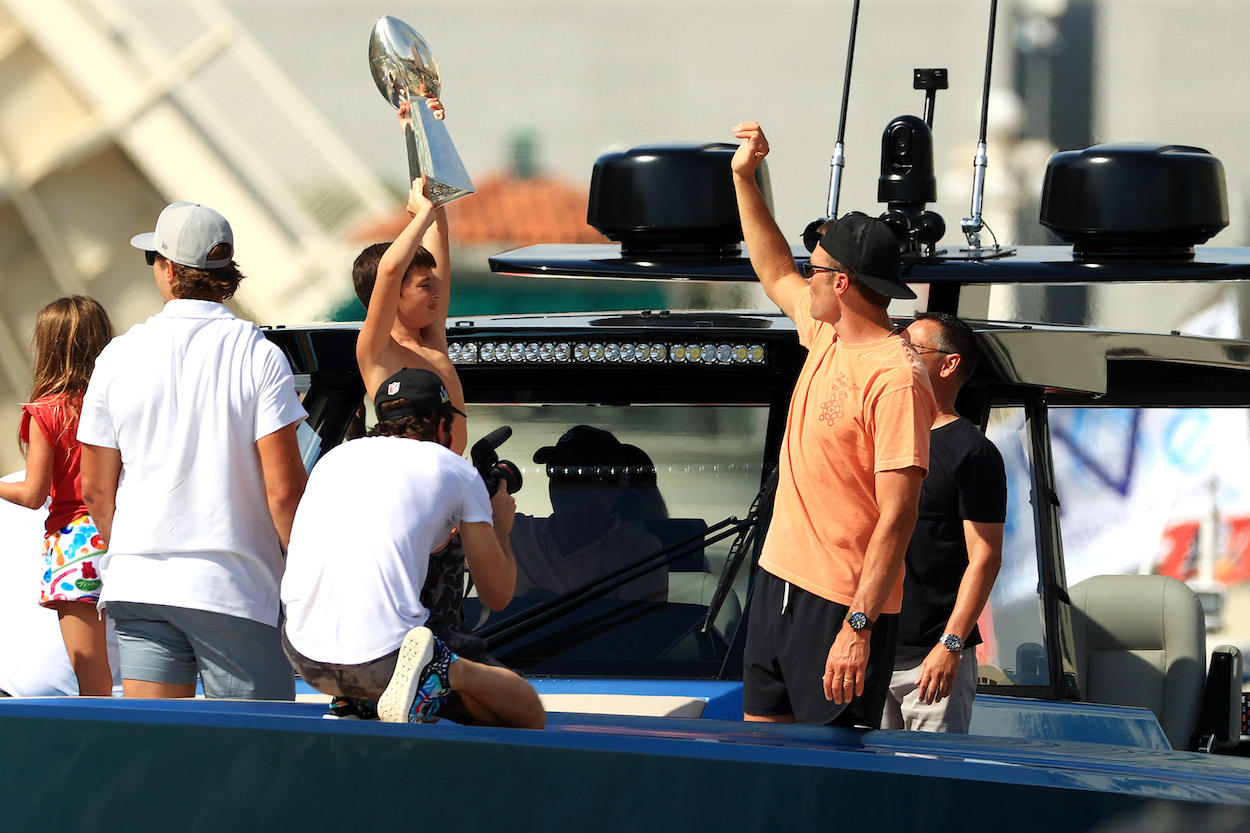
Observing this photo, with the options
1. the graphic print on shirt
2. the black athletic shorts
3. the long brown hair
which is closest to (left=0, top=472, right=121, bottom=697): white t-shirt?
the long brown hair

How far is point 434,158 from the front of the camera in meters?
4.07

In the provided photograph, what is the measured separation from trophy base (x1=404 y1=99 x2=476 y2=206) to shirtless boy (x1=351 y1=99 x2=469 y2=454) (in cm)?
3

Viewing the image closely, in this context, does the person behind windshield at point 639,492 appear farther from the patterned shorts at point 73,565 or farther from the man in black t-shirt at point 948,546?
the patterned shorts at point 73,565

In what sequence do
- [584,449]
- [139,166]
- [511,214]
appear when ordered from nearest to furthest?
[584,449]
[139,166]
[511,214]

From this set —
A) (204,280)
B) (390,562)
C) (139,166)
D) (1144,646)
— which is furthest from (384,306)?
(139,166)

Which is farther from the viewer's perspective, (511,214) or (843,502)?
(511,214)

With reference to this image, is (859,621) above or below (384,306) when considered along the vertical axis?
below

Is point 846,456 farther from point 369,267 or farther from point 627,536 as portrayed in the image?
point 369,267

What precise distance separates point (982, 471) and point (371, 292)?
156 centimetres

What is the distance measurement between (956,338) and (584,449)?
0.97m

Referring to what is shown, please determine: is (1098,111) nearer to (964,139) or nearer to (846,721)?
(964,139)

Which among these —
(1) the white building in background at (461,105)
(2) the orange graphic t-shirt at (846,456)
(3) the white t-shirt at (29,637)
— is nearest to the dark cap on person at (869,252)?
(2) the orange graphic t-shirt at (846,456)

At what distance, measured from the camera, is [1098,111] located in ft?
56.1

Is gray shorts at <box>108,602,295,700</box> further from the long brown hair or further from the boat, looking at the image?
the long brown hair
